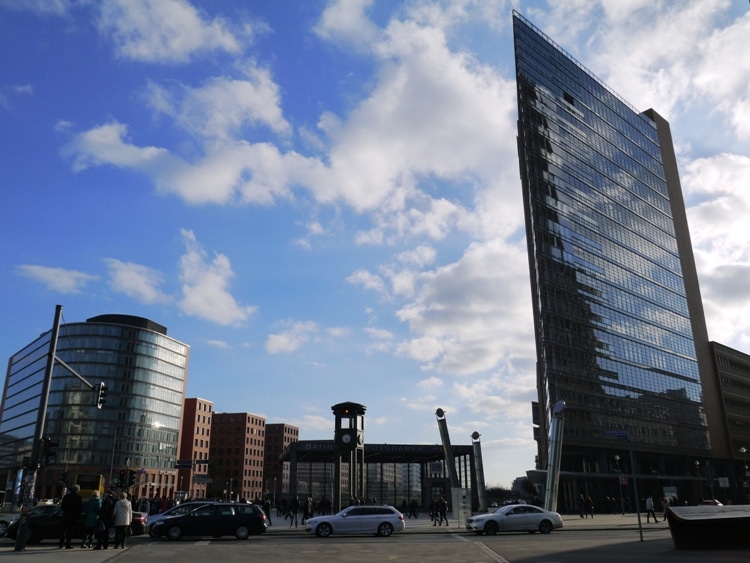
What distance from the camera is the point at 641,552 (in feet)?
61.1

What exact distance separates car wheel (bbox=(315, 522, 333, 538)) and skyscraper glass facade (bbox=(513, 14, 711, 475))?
55573 millimetres

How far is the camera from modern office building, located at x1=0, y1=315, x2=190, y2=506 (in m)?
118

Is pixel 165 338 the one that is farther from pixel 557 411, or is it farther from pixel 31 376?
pixel 557 411

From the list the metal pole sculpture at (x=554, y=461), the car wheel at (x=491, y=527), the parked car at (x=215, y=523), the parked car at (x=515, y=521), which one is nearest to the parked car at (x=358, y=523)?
the parked car at (x=215, y=523)

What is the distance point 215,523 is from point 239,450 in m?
158

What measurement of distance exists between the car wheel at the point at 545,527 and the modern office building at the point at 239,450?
Result: 6028 inches

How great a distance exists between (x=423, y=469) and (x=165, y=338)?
70805 millimetres

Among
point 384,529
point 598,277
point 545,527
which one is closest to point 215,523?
point 384,529

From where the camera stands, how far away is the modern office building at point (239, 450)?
569ft

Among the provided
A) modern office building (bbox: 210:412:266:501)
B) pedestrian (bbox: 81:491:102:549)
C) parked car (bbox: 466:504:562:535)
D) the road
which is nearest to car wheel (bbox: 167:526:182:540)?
the road

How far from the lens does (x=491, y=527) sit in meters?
28.8

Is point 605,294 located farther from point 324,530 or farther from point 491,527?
point 324,530

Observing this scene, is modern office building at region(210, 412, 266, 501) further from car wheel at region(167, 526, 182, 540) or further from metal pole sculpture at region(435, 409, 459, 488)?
car wheel at region(167, 526, 182, 540)

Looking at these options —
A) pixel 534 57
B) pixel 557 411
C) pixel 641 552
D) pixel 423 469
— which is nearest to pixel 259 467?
pixel 423 469
